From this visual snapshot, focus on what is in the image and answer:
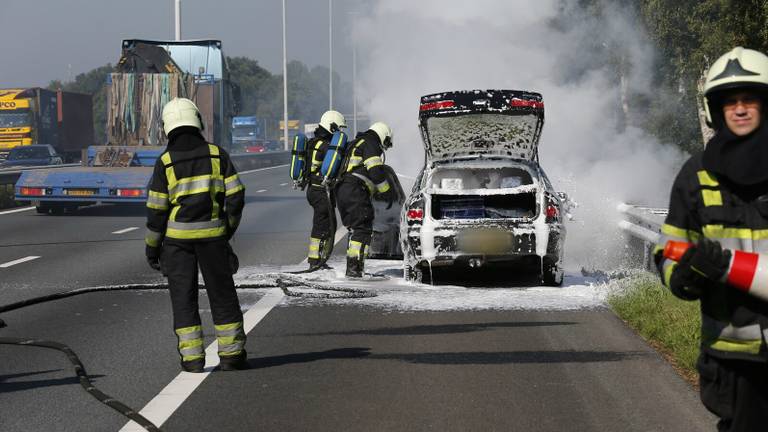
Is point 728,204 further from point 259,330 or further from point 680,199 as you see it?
point 259,330

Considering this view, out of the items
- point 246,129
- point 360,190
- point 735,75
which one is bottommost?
point 246,129

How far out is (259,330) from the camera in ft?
33.5

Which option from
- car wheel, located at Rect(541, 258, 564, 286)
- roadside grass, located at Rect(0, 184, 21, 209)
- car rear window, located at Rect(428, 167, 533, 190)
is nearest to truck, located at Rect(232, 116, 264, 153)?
roadside grass, located at Rect(0, 184, 21, 209)

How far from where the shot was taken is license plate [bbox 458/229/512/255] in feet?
41.7

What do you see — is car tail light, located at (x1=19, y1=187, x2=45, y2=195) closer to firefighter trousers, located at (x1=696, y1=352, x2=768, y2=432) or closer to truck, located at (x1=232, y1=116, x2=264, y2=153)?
firefighter trousers, located at (x1=696, y1=352, x2=768, y2=432)

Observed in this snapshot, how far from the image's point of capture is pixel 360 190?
551 inches

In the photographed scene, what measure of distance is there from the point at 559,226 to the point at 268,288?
299cm

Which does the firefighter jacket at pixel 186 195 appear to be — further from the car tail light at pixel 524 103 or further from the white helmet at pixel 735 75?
the car tail light at pixel 524 103

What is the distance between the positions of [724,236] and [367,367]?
14.9 ft

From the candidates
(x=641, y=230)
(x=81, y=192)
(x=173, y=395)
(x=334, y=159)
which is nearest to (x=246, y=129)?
(x=81, y=192)

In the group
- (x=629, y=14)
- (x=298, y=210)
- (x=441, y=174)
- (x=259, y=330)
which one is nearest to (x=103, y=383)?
→ (x=259, y=330)

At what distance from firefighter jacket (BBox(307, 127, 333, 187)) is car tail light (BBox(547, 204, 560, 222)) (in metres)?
3.08

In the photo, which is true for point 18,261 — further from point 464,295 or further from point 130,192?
point 130,192

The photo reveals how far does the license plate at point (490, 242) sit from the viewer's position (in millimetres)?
12695
